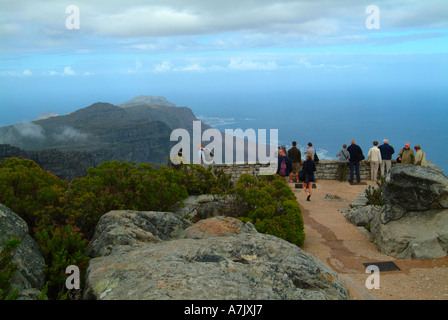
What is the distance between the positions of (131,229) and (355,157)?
40.0ft

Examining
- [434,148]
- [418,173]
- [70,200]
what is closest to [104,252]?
[70,200]

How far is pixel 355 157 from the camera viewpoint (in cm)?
1673

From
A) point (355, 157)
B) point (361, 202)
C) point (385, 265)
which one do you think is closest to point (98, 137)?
point (355, 157)

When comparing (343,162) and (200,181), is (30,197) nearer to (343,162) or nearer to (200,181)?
(200,181)

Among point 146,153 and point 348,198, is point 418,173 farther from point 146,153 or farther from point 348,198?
point 146,153

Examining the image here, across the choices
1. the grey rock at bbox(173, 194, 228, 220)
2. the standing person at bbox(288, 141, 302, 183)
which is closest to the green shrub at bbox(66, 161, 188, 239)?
the grey rock at bbox(173, 194, 228, 220)

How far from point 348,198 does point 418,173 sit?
5.83 m

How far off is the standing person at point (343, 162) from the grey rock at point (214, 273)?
1198 cm

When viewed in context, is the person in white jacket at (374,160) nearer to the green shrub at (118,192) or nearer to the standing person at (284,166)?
the standing person at (284,166)

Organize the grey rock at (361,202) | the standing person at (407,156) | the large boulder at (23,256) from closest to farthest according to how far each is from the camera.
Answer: the large boulder at (23,256), the grey rock at (361,202), the standing person at (407,156)

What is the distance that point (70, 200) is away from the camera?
27.8 feet

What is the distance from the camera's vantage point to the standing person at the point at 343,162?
17062 mm

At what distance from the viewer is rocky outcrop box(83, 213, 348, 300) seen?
4234 millimetres

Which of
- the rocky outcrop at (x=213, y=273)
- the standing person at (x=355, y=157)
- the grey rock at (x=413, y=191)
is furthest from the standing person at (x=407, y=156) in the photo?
the rocky outcrop at (x=213, y=273)
